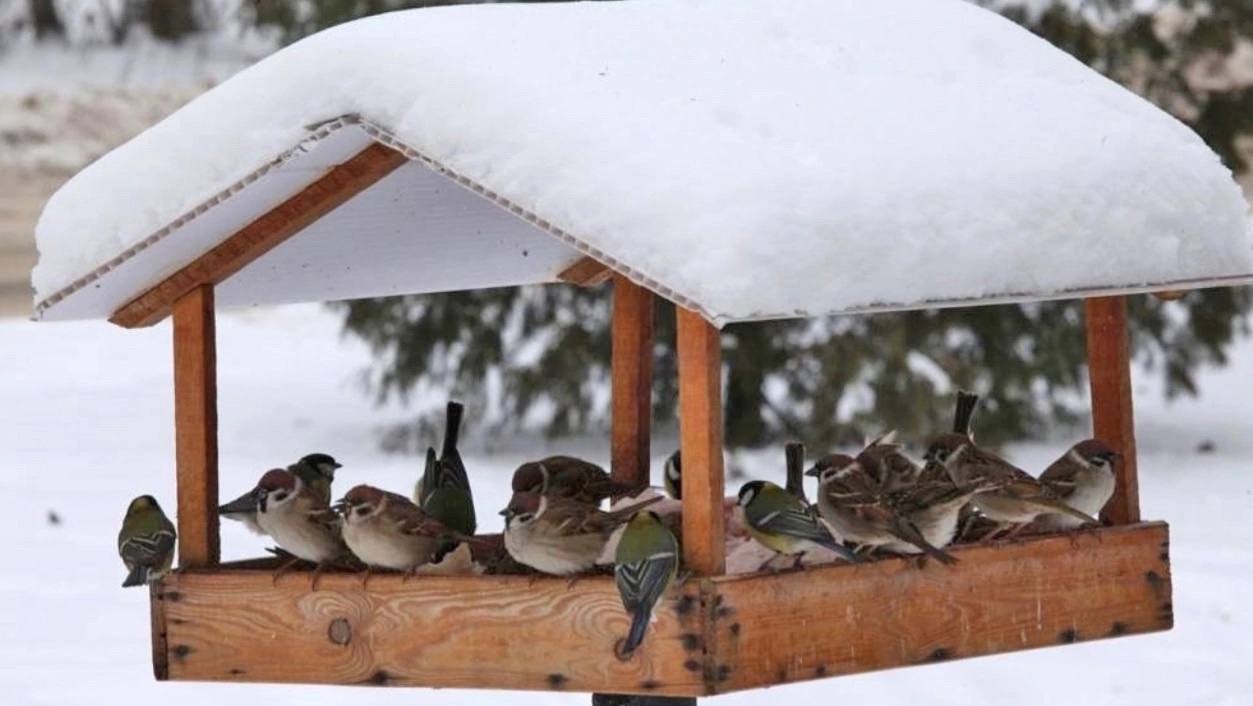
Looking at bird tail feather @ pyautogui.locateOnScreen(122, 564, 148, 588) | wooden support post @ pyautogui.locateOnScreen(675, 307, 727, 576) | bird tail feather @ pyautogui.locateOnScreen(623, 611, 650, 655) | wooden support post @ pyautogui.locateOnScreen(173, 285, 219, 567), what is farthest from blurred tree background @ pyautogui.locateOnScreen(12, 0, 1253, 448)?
bird tail feather @ pyautogui.locateOnScreen(623, 611, 650, 655)

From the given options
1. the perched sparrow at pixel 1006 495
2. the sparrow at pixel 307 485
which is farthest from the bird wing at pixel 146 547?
the perched sparrow at pixel 1006 495

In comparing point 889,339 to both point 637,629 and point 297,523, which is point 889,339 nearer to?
point 297,523

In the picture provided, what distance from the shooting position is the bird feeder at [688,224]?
404 cm

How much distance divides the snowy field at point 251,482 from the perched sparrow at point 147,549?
2.78 m

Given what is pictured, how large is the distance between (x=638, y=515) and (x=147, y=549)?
46.5 inches

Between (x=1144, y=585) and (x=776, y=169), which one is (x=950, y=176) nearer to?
(x=776, y=169)

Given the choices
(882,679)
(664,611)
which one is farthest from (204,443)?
(882,679)

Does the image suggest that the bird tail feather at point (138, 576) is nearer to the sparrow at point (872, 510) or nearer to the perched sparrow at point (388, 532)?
the perched sparrow at point (388, 532)

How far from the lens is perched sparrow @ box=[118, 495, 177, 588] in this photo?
15.7 feet

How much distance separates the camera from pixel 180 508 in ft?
16.1

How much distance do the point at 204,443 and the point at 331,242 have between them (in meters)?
0.58

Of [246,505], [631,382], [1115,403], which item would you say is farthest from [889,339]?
[246,505]

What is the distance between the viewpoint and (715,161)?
400 centimetres

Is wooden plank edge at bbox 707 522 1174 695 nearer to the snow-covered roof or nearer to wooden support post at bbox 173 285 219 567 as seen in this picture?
the snow-covered roof
